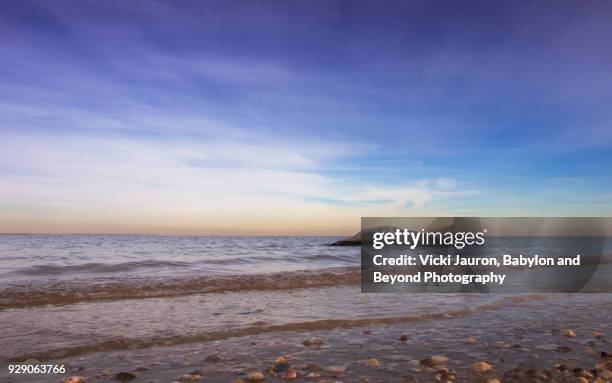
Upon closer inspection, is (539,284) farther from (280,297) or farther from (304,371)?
(304,371)

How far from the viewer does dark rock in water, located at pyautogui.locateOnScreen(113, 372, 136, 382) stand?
19.6 feet

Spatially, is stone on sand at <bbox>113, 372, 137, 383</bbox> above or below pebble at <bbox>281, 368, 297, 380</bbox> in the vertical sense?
below

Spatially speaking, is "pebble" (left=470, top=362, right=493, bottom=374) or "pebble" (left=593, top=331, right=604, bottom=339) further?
"pebble" (left=593, top=331, right=604, bottom=339)

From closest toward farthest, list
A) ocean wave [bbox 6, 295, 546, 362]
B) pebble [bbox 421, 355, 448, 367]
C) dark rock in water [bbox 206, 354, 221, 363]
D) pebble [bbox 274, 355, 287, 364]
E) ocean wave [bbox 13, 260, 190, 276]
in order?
pebble [bbox 421, 355, 448, 367]
pebble [bbox 274, 355, 287, 364]
dark rock in water [bbox 206, 354, 221, 363]
ocean wave [bbox 6, 295, 546, 362]
ocean wave [bbox 13, 260, 190, 276]

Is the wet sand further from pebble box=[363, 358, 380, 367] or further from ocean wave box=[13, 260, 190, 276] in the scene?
ocean wave box=[13, 260, 190, 276]

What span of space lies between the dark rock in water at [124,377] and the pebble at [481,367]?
5196 mm

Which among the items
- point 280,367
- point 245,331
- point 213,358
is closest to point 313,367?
point 280,367

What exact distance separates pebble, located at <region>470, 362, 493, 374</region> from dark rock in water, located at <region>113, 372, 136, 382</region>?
17.0 feet

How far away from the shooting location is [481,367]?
6.33m

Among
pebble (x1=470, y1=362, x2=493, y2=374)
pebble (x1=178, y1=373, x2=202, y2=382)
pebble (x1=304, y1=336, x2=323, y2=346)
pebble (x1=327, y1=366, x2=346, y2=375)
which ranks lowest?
pebble (x1=304, y1=336, x2=323, y2=346)

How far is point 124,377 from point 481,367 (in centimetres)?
544

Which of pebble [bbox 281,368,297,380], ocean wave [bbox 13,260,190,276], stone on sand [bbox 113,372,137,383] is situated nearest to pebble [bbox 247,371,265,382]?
pebble [bbox 281,368,297,380]

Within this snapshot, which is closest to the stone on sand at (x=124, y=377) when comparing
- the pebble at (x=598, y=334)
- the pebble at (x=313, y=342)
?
the pebble at (x=313, y=342)

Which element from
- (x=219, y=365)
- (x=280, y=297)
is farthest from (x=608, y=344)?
(x=280, y=297)
